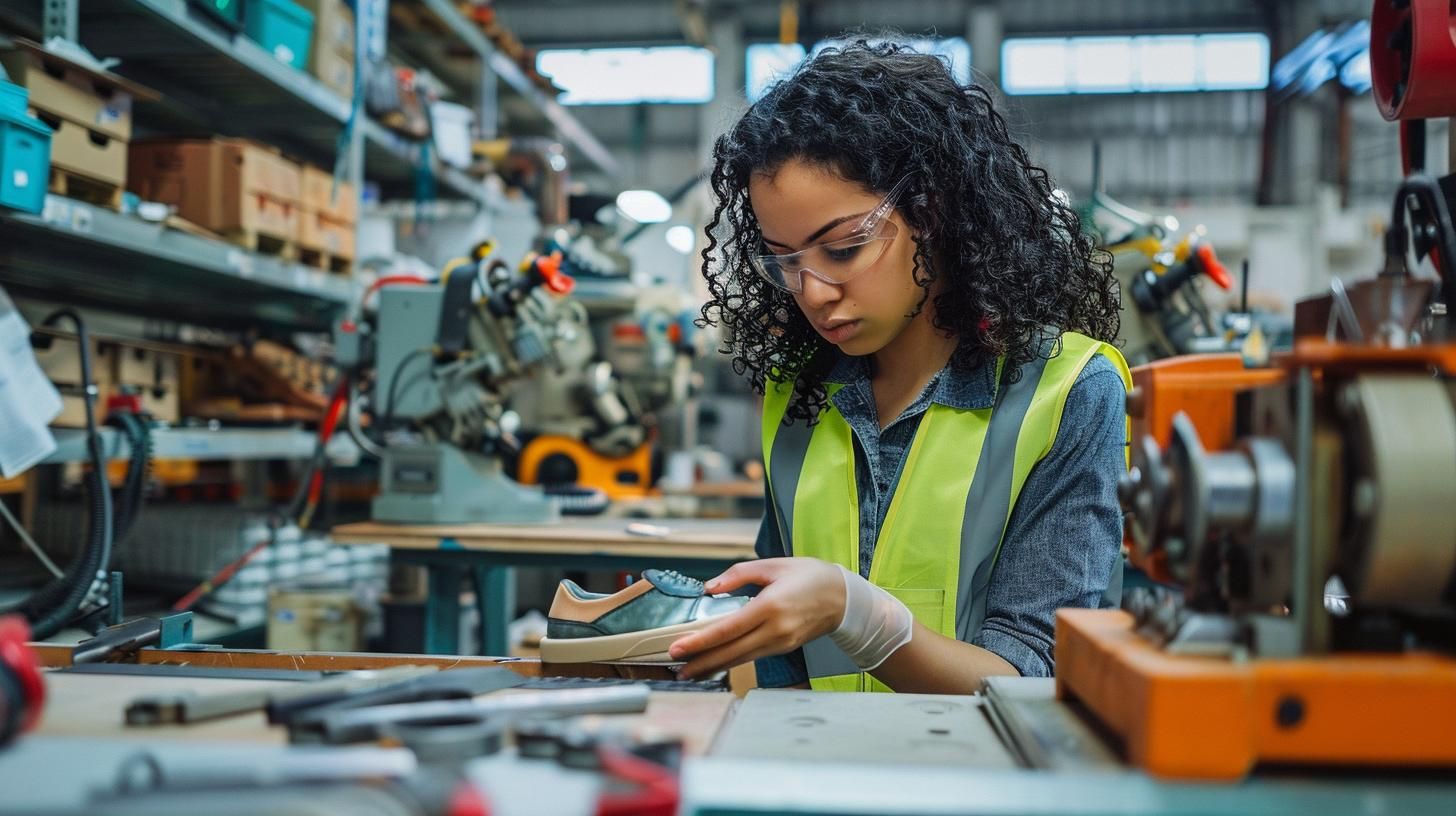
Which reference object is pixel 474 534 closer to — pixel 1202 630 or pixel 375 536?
pixel 375 536

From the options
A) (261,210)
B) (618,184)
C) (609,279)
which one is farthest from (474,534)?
(618,184)

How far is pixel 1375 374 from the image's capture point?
65 cm

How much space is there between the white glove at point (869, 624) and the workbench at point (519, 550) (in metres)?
1.43

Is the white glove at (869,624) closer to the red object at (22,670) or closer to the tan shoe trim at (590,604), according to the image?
the tan shoe trim at (590,604)

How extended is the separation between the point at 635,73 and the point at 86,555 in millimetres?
8423

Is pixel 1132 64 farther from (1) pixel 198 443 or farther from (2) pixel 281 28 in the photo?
(1) pixel 198 443

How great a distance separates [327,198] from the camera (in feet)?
10.3

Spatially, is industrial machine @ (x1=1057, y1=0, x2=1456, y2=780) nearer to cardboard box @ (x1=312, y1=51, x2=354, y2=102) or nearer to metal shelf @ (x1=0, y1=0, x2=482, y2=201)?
metal shelf @ (x1=0, y1=0, x2=482, y2=201)

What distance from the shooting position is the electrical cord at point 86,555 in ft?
6.66

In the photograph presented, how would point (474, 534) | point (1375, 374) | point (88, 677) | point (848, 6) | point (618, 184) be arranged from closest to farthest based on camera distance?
point (1375, 374) → point (88, 677) → point (474, 534) → point (618, 184) → point (848, 6)

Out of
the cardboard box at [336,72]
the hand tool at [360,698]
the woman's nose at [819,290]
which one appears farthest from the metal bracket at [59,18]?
the hand tool at [360,698]

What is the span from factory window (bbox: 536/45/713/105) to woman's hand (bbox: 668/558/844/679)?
908cm

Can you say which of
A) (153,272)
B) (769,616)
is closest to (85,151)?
(153,272)

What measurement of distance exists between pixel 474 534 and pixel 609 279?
67.4 inches
